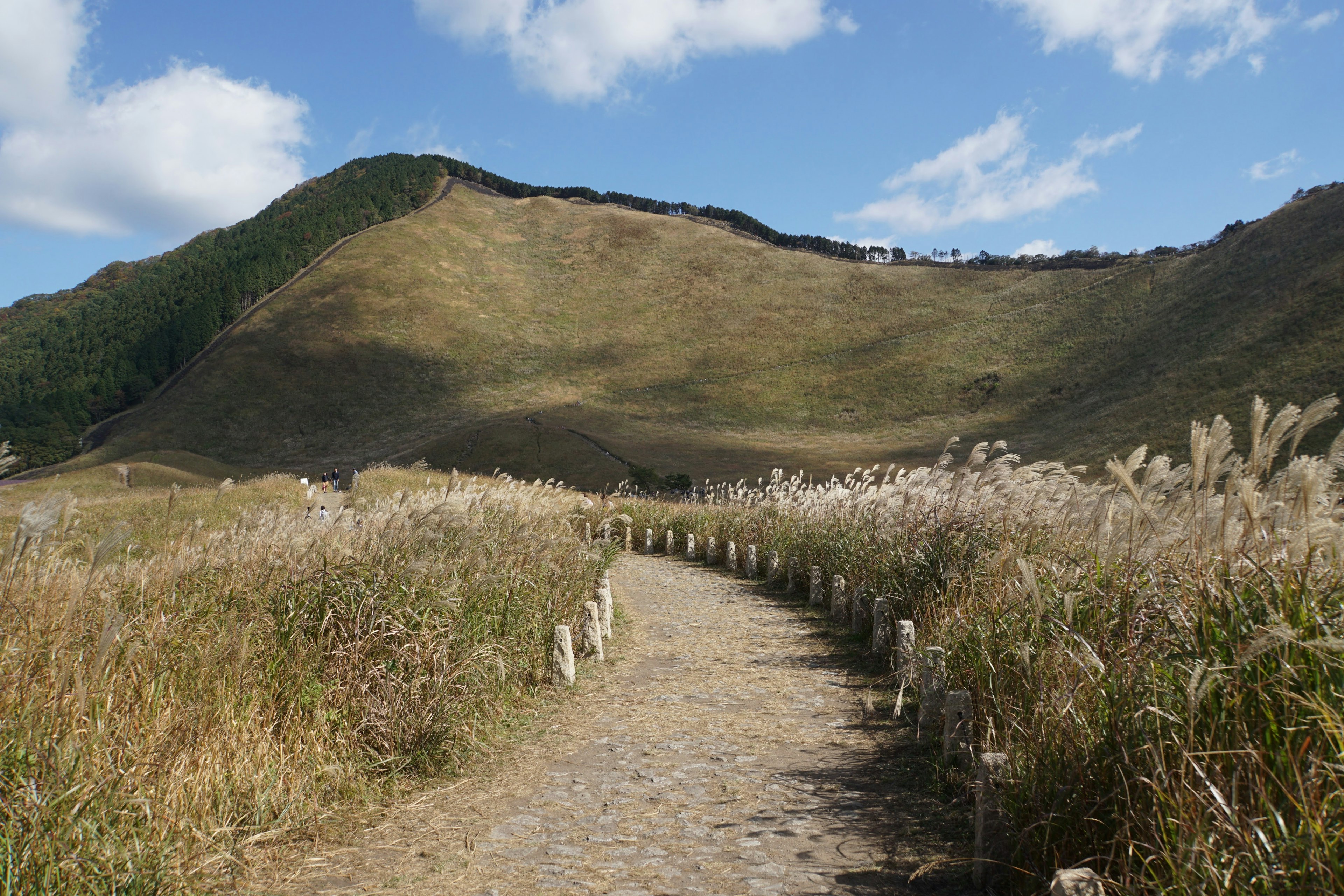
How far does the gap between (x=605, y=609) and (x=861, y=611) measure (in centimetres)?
274

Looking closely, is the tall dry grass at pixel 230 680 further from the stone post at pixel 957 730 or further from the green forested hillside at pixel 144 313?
the green forested hillside at pixel 144 313

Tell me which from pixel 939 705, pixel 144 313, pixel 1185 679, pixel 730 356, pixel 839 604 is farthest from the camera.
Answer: pixel 144 313

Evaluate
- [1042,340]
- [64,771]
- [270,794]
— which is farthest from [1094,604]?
[1042,340]

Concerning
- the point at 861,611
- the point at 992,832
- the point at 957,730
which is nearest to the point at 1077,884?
the point at 992,832

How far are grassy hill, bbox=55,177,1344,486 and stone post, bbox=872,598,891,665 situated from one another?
3530cm

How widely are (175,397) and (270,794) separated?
258 ft

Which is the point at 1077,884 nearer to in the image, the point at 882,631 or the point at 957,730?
the point at 957,730

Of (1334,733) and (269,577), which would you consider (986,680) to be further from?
(269,577)

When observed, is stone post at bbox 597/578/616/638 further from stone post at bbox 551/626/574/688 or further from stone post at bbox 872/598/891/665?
stone post at bbox 872/598/891/665

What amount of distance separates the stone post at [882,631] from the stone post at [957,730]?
241 cm

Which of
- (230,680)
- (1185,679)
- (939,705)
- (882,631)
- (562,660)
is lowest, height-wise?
(562,660)

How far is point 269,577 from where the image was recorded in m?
4.54

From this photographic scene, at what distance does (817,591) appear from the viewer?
10156 mm

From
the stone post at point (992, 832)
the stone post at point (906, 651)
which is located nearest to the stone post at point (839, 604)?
the stone post at point (906, 651)
